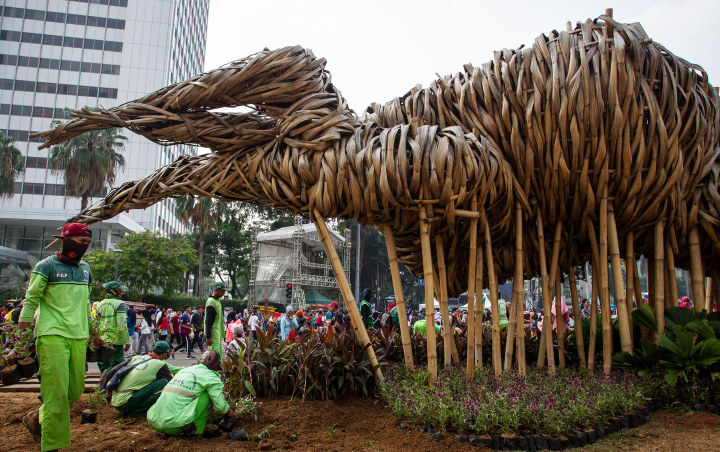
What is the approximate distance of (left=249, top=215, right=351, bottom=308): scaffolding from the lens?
34.3 m

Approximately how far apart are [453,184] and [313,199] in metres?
1.52

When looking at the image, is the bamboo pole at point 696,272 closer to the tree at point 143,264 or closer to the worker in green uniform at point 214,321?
the worker in green uniform at point 214,321

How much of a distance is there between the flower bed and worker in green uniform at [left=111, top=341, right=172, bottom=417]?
2.36 meters

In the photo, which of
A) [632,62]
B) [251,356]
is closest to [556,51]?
[632,62]

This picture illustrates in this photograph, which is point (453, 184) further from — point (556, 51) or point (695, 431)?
point (695, 431)

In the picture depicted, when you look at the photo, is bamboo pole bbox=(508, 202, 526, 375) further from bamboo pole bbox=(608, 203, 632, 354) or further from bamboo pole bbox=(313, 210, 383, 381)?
bamboo pole bbox=(313, 210, 383, 381)

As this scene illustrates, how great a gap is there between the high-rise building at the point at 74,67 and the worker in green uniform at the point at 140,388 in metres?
47.4

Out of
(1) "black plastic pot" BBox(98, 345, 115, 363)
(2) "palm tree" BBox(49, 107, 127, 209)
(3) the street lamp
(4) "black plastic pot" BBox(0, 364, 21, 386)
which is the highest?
(2) "palm tree" BBox(49, 107, 127, 209)

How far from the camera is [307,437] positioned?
433 centimetres

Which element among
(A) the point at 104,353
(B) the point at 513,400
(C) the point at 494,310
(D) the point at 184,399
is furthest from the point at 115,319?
(B) the point at 513,400

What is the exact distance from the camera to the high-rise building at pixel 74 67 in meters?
49.5

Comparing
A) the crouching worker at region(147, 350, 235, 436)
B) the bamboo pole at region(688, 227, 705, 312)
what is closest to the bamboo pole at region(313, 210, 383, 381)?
the crouching worker at region(147, 350, 235, 436)

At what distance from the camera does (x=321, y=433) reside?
176 inches

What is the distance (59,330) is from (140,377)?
1487 mm
